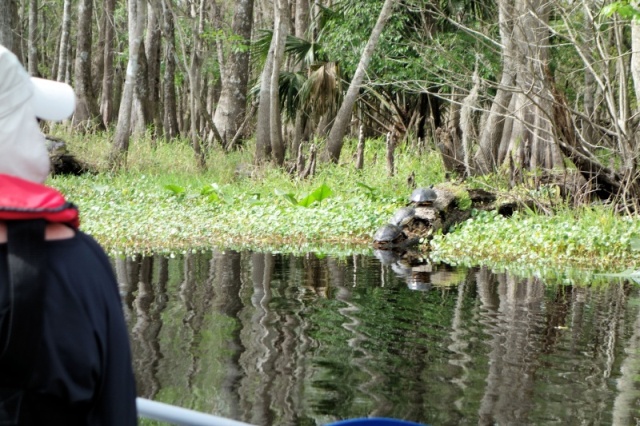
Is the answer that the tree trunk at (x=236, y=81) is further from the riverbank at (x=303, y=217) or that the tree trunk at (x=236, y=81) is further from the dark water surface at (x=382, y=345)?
the dark water surface at (x=382, y=345)

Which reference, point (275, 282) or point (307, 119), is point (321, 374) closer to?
point (275, 282)

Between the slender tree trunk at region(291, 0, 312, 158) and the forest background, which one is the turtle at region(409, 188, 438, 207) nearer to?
the forest background

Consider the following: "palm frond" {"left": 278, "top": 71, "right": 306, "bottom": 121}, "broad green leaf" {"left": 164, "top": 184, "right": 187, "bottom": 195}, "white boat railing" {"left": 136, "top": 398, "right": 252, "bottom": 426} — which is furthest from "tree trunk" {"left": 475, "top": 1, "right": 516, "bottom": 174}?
"white boat railing" {"left": 136, "top": 398, "right": 252, "bottom": 426}

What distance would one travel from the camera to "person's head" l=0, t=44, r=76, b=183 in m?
1.61

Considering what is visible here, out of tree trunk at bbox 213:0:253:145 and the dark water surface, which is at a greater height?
tree trunk at bbox 213:0:253:145

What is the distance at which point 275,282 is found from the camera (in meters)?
10.8

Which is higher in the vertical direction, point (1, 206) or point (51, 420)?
point (1, 206)

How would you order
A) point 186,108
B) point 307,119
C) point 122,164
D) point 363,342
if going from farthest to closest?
point 186,108, point 307,119, point 122,164, point 363,342

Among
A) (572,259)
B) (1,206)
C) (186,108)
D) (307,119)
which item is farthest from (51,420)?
(186,108)

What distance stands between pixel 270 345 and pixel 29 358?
19.3 ft

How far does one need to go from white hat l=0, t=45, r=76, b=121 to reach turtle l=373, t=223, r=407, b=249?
1319 centimetres

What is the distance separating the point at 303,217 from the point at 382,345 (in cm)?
845

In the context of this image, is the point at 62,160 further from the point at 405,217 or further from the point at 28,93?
the point at 28,93

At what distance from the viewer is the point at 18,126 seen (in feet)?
5.32
